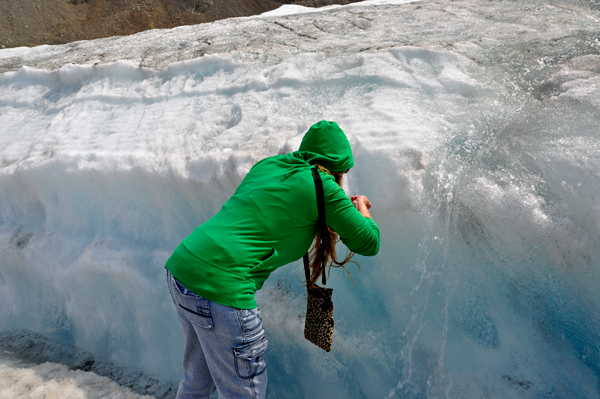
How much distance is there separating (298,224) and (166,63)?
8.56ft

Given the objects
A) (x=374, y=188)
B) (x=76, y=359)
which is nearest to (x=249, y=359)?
(x=374, y=188)

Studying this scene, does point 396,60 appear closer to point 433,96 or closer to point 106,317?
point 433,96

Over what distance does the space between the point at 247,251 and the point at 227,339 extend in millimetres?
270

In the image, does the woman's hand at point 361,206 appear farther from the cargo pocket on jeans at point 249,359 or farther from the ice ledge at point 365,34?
the ice ledge at point 365,34

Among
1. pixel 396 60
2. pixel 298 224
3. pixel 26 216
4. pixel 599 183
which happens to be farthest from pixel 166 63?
pixel 599 183

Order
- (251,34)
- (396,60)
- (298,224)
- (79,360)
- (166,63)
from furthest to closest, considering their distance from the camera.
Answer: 1. (251,34)
2. (166,63)
3. (396,60)
4. (79,360)
5. (298,224)

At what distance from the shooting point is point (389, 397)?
6.37 feet

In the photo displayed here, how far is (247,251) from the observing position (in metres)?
1.23

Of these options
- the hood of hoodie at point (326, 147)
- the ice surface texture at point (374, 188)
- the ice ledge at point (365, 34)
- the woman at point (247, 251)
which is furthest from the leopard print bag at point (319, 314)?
the ice ledge at point (365, 34)

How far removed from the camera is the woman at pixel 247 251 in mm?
1227

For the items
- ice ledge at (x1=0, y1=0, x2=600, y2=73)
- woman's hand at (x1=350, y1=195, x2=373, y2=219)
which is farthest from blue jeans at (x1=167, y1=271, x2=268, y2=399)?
ice ledge at (x1=0, y1=0, x2=600, y2=73)

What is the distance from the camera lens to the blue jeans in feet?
4.08

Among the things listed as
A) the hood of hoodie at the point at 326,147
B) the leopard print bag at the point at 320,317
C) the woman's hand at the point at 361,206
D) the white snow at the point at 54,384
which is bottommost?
the white snow at the point at 54,384

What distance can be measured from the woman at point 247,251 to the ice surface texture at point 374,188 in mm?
769
